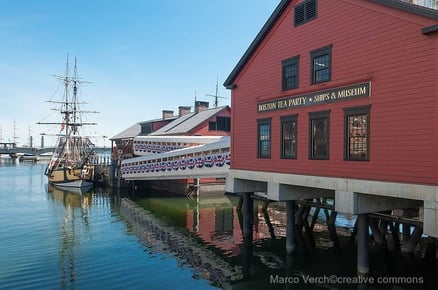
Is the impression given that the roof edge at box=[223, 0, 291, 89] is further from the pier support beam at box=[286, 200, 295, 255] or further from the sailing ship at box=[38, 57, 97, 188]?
the sailing ship at box=[38, 57, 97, 188]

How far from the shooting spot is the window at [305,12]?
16.6 m

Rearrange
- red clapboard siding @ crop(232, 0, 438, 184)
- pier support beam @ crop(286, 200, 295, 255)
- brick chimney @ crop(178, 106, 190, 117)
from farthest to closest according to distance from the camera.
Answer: brick chimney @ crop(178, 106, 190, 117)
pier support beam @ crop(286, 200, 295, 255)
red clapboard siding @ crop(232, 0, 438, 184)

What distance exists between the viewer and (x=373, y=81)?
541 inches

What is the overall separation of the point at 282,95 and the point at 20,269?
13933mm

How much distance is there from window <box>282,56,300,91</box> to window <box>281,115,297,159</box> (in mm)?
1458

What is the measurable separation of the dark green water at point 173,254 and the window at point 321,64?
814 centimetres

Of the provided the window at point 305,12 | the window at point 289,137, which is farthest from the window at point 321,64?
the window at point 289,137

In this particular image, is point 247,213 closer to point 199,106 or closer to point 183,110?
point 199,106

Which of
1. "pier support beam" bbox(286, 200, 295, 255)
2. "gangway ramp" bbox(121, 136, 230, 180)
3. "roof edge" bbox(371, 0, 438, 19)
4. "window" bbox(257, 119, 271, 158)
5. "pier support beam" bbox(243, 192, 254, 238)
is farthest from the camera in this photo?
"gangway ramp" bbox(121, 136, 230, 180)

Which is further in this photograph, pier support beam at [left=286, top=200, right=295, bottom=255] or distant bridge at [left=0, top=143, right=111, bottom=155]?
Result: distant bridge at [left=0, top=143, right=111, bottom=155]

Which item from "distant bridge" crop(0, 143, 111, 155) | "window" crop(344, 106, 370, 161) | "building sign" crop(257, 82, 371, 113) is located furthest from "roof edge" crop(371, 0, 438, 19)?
"distant bridge" crop(0, 143, 111, 155)

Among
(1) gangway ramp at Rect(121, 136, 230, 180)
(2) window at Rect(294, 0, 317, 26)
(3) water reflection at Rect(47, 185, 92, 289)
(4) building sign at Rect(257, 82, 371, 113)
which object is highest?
(2) window at Rect(294, 0, 317, 26)

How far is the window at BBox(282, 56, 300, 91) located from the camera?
17.3 meters

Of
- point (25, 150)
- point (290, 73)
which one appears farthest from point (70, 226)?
point (25, 150)
